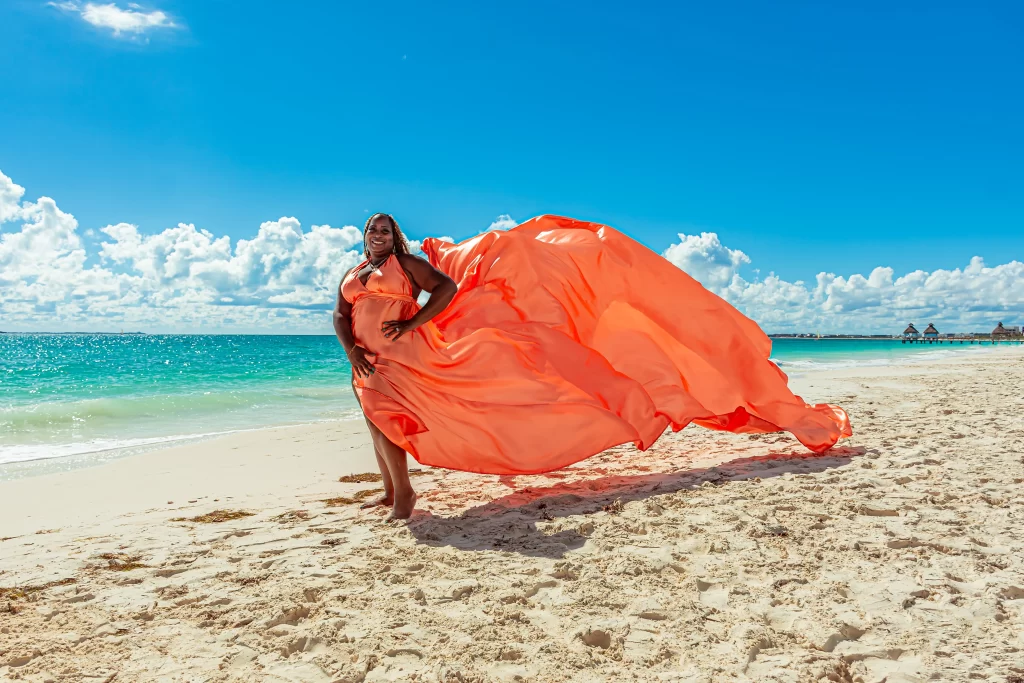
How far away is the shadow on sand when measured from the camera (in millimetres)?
3928

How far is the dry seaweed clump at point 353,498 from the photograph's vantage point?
514 centimetres

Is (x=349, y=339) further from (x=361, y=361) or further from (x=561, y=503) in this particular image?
(x=561, y=503)

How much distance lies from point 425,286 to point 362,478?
2.74 m

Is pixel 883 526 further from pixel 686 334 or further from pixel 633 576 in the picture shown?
pixel 686 334

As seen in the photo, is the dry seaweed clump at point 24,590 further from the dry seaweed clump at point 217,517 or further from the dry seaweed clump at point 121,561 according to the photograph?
the dry seaweed clump at point 217,517

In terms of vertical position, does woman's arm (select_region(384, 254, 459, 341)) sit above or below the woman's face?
below

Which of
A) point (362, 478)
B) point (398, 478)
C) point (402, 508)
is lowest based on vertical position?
point (362, 478)

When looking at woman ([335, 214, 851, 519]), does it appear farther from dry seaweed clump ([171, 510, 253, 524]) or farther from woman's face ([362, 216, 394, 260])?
dry seaweed clump ([171, 510, 253, 524])

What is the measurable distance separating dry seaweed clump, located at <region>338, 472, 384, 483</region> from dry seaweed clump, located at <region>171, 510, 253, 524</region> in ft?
4.31

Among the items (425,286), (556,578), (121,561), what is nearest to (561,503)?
(556,578)

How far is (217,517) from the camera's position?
486 centimetres

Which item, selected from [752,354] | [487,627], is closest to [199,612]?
[487,627]

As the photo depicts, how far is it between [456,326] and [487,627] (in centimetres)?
256

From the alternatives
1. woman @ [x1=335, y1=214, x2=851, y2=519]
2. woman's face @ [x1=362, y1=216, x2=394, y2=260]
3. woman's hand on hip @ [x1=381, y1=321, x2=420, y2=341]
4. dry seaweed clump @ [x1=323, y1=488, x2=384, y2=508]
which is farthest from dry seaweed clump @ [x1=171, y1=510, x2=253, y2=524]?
woman's face @ [x1=362, y1=216, x2=394, y2=260]
